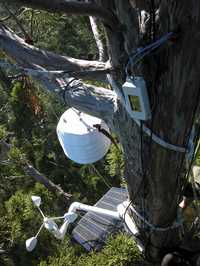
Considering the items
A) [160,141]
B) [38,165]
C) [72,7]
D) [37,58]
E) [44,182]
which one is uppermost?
[72,7]

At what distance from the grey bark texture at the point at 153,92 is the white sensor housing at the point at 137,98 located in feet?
0.18

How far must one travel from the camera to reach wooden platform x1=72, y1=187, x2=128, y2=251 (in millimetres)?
3969

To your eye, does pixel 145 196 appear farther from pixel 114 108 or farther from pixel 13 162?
pixel 13 162

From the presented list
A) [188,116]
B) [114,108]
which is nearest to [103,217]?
[114,108]

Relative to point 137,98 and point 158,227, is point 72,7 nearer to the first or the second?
point 137,98

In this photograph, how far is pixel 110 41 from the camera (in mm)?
2201

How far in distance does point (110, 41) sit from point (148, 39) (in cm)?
23

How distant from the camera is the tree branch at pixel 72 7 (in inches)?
73.7

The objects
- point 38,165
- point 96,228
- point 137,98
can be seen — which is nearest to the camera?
point 137,98

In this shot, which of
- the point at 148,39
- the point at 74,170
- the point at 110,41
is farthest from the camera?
the point at 74,170

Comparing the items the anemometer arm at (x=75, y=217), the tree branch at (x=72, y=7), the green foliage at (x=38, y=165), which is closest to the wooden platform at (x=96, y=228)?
the anemometer arm at (x=75, y=217)

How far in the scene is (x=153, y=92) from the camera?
2.18 meters

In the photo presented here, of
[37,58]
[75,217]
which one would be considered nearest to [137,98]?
[37,58]

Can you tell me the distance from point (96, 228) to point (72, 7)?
2.60 m
